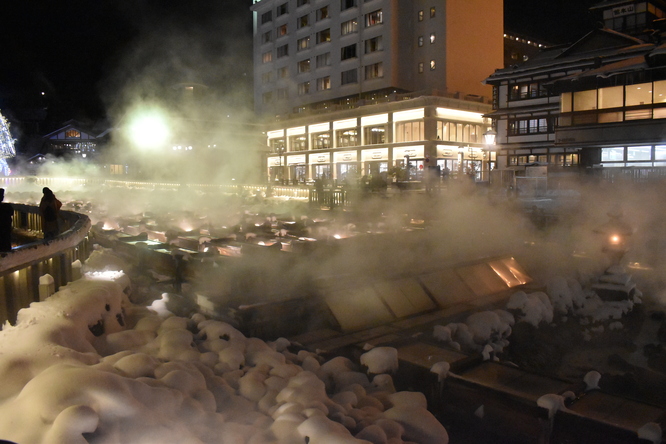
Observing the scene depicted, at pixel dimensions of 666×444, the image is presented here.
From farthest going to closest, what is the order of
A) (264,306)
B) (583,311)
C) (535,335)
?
1. (583,311)
2. (535,335)
3. (264,306)

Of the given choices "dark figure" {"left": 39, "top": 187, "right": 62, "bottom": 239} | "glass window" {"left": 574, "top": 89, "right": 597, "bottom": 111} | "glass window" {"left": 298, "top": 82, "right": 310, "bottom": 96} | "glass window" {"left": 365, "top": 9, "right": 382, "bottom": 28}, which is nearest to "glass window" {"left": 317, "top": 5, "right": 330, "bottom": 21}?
"glass window" {"left": 365, "top": 9, "right": 382, "bottom": 28}

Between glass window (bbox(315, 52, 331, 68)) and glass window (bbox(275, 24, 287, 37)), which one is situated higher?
glass window (bbox(275, 24, 287, 37))

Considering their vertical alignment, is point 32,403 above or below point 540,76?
below

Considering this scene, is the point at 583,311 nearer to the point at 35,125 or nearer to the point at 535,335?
the point at 535,335

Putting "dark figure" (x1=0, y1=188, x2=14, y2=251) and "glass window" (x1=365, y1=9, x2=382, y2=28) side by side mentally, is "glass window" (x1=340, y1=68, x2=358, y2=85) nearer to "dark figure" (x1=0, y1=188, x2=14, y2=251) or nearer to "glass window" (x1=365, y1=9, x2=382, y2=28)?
"glass window" (x1=365, y1=9, x2=382, y2=28)

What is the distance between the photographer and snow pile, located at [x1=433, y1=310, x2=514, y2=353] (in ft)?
14.8

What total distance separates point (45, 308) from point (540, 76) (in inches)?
908

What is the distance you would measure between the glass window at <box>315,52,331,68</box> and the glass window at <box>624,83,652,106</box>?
23.1 meters

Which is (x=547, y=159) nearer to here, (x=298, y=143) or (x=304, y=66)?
(x=298, y=143)

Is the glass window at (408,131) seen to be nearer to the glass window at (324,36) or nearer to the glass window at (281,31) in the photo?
the glass window at (324,36)

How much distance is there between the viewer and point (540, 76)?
72.4ft

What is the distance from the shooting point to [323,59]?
36969 mm

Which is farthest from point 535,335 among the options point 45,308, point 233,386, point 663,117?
point 663,117

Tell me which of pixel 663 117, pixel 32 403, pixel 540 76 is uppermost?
pixel 540 76
